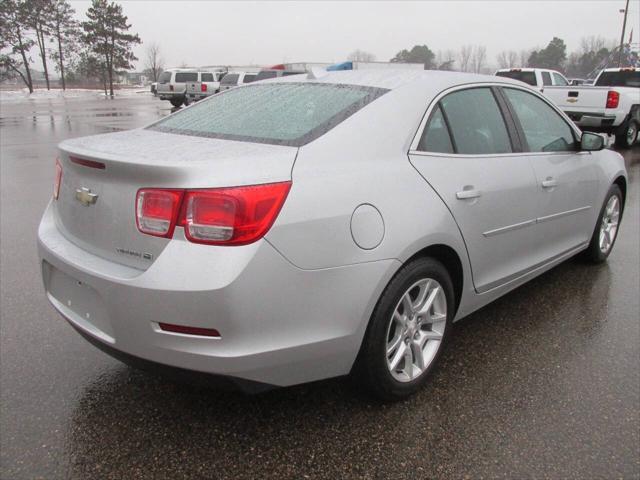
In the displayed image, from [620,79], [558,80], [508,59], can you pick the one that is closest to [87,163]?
[620,79]

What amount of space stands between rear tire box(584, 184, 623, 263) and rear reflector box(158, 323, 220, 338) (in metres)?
3.55

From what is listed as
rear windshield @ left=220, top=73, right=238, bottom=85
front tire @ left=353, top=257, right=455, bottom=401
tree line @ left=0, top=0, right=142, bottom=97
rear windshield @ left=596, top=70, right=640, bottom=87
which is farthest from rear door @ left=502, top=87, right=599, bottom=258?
tree line @ left=0, top=0, right=142, bottom=97

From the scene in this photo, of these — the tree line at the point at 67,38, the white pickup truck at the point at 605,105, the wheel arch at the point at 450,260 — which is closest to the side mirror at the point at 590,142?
the wheel arch at the point at 450,260

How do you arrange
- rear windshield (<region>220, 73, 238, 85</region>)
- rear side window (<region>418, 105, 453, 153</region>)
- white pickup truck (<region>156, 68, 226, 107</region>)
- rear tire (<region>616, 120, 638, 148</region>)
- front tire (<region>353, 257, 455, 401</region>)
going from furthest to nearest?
white pickup truck (<region>156, 68, 226, 107</region>), rear windshield (<region>220, 73, 238, 85</region>), rear tire (<region>616, 120, 638, 148</region>), rear side window (<region>418, 105, 453, 153</region>), front tire (<region>353, 257, 455, 401</region>)

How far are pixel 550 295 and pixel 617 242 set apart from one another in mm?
1847

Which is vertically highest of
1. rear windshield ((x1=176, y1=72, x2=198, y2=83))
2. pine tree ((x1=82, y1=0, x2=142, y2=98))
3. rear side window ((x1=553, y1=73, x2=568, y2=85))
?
pine tree ((x1=82, y1=0, x2=142, y2=98))

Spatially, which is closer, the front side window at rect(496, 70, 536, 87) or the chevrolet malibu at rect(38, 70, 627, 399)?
the chevrolet malibu at rect(38, 70, 627, 399)

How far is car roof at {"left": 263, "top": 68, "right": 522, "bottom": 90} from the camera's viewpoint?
2855 mm

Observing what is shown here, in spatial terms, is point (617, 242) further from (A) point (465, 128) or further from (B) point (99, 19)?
(B) point (99, 19)

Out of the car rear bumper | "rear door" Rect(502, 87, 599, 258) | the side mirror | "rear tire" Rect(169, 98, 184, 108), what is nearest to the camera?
the car rear bumper

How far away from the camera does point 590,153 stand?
4113 mm

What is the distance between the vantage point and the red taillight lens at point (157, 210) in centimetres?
202

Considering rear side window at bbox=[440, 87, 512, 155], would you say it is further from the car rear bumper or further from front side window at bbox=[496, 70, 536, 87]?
front side window at bbox=[496, 70, 536, 87]

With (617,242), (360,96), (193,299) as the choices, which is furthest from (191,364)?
(617,242)
